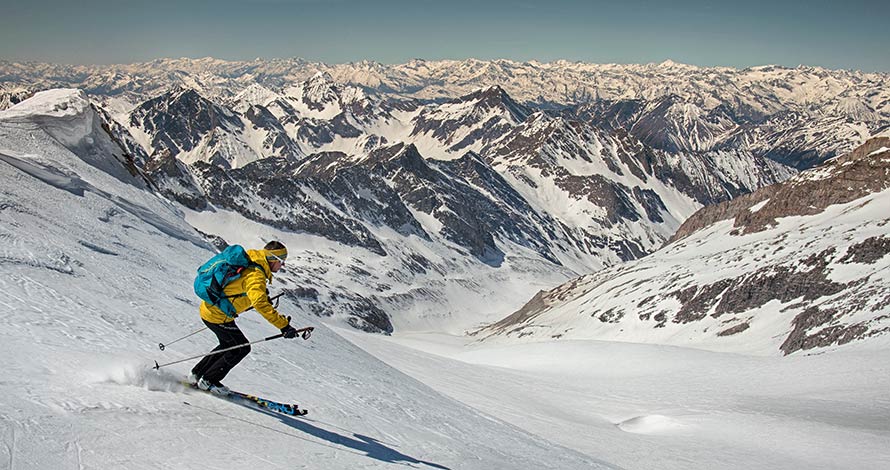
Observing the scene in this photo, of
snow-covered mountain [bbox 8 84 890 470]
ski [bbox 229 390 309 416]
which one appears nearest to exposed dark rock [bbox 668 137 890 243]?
snow-covered mountain [bbox 8 84 890 470]

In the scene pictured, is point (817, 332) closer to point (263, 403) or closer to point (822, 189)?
point (263, 403)

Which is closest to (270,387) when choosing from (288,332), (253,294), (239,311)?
(239,311)

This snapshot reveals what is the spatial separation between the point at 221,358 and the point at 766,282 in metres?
75.7

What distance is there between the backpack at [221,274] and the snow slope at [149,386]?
1547 millimetres

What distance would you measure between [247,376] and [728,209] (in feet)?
461

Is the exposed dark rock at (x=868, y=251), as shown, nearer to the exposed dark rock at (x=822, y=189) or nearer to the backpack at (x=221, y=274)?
the exposed dark rock at (x=822, y=189)

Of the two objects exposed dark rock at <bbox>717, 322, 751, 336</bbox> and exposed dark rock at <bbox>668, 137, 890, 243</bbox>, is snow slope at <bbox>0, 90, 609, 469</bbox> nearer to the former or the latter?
exposed dark rock at <bbox>717, 322, 751, 336</bbox>

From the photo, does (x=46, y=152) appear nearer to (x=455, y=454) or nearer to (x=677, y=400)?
(x=455, y=454)

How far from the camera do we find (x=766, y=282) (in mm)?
73125

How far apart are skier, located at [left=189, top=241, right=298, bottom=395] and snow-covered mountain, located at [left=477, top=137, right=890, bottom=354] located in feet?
133

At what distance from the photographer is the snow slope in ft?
25.4

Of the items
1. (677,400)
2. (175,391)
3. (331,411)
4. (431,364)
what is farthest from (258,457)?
(677,400)

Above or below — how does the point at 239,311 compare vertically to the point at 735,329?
above

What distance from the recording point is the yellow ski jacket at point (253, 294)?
30.1 feet
